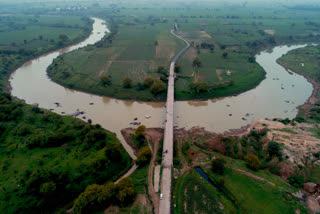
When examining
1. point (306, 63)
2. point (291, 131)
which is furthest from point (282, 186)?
point (306, 63)

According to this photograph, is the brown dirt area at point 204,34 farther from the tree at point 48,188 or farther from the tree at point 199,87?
the tree at point 48,188

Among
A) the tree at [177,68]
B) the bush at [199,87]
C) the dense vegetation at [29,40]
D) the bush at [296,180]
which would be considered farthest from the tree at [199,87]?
the dense vegetation at [29,40]

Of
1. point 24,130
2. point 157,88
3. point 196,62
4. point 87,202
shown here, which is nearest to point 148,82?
point 157,88

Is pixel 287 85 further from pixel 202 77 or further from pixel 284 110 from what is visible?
pixel 202 77

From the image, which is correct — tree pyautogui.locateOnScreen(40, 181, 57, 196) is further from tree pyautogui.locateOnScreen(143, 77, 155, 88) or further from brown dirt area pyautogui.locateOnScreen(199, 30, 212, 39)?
brown dirt area pyautogui.locateOnScreen(199, 30, 212, 39)

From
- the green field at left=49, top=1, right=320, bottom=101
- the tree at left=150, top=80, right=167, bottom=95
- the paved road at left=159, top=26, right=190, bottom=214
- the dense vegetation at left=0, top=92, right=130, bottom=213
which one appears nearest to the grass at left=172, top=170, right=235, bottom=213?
the paved road at left=159, top=26, right=190, bottom=214
